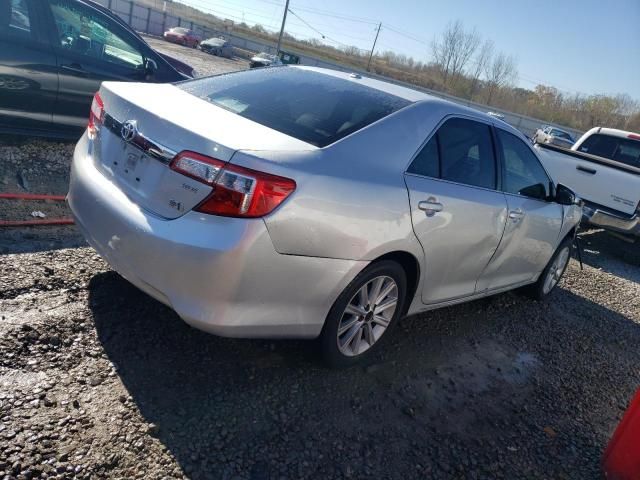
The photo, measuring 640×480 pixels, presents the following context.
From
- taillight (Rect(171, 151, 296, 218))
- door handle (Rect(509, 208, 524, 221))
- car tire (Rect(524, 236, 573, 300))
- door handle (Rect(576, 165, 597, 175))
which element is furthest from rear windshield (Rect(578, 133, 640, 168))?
taillight (Rect(171, 151, 296, 218))

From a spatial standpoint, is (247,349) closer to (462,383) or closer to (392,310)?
(392,310)

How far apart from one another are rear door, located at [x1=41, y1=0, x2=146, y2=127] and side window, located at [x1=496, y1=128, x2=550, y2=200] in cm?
417

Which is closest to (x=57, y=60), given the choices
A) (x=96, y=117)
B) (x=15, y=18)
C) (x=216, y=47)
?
(x=15, y=18)

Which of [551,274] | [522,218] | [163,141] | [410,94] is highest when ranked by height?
[410,94]

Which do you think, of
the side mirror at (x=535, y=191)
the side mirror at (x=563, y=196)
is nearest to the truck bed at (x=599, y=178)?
the side mirror at (x=563, y=196)

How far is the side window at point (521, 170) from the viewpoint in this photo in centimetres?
399

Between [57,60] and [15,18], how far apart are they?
0.49 meters

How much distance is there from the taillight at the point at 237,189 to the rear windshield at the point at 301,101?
1.46 ft

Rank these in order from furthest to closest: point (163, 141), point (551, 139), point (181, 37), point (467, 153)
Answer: point (181, 37) → point (551, 139) → point (467, 153) → point (163, 141)

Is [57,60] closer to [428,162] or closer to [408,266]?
[428,162]

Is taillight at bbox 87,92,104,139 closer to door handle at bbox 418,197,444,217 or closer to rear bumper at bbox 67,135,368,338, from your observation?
→ rear bumper at bbox 67,135,368,338

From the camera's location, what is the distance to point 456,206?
10.8 feet

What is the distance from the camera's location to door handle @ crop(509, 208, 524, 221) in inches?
156

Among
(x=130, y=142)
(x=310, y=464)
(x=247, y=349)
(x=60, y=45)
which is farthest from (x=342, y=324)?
(x=60, y=45)
